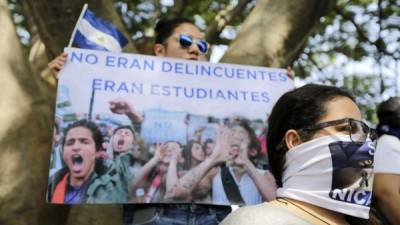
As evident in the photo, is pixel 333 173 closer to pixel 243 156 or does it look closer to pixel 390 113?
pixel 243 156

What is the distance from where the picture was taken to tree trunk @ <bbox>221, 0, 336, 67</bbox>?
347 cm

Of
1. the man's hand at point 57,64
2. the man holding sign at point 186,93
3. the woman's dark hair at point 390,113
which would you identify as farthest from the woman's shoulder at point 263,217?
the woman's dark hair at point 390,113

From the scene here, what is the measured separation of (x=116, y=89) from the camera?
2.59 metres

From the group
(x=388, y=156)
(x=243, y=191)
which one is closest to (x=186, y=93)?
(x=243, y=191)

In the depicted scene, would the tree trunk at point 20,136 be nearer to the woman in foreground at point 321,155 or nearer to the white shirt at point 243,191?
the white shirt at point 243,191

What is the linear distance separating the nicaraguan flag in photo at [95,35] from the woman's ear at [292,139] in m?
1.39

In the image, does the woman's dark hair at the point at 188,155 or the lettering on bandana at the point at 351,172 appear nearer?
the lettering on bandana at the point at 351,172

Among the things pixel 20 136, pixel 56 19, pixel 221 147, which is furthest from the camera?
pixel 56 19

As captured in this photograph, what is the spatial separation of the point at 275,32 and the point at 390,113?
101 centimetres

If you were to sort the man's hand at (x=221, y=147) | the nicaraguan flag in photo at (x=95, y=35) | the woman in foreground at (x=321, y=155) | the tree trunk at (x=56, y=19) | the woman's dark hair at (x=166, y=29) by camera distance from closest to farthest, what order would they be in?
the woman in foreground at (x=321, y=155), the man's hand at (x=221, y=147), the nicaraguan flag in photo at (x=95, y=35), the woman's dark hair at (x=166, y=29), the tree trunk at (x=56, y=19)

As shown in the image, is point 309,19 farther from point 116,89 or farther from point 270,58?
point 116,89

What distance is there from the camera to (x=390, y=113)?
280 centimetres

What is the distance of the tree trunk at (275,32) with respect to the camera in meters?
3.47

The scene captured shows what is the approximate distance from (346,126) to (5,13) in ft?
6.53
